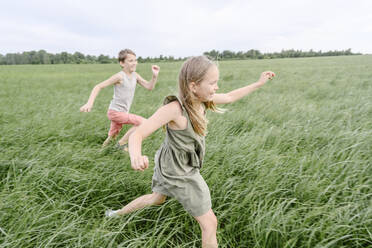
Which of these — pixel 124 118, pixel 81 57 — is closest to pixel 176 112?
pixel 124 118

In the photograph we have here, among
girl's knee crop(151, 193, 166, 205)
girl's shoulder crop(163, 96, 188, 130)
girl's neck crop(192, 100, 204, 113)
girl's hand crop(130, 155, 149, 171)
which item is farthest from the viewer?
girl's knee crop(151, 193, 166, 205)

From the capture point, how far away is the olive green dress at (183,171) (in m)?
1.37

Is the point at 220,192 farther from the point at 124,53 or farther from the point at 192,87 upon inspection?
the point at 124,53

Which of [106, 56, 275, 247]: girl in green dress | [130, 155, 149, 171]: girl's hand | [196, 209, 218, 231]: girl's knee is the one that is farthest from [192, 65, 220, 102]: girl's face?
[196, 209, 218, 231]: girl's knee

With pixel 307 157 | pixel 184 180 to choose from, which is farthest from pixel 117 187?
pixel 307 157

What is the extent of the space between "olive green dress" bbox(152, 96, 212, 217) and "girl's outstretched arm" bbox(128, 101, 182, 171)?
2.6 inches

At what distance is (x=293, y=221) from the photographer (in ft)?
4.59

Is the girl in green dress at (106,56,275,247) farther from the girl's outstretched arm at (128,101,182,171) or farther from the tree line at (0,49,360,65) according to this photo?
the tree line at (0,49,360,65)

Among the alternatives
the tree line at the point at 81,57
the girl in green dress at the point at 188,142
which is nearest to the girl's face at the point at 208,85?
the girl in green dress at the point at 188,142

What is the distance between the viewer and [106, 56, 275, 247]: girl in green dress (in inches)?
51.8

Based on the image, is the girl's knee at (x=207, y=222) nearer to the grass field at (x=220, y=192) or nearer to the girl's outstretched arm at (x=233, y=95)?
the grass field at (x=220, y=192)

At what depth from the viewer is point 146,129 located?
1.21m

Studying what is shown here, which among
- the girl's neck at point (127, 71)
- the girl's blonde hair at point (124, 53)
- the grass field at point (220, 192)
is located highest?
the girl's blonde hair at point (124, 53)

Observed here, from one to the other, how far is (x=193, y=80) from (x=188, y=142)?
0.39 meters
